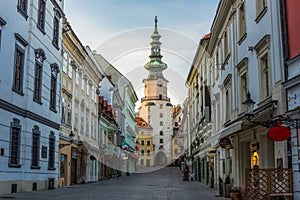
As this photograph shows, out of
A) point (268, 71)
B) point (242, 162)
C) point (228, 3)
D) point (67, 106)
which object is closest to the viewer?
point (268, 71)

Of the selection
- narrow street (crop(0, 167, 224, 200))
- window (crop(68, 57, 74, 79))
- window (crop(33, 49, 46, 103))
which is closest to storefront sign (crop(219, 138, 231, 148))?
narrow street (crop(0, 167, 224, 200))

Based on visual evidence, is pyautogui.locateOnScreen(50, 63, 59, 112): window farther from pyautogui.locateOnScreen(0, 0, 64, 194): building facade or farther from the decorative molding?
the decorative molding

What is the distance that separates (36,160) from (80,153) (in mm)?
12709

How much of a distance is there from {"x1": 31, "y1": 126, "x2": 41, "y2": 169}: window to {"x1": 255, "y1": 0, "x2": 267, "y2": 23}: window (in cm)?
1212

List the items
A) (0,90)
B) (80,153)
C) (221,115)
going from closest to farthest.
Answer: (0,90)
(221,115)
(80,153)

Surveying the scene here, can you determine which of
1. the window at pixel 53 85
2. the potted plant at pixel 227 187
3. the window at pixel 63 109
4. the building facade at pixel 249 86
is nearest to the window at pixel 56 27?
the window at pixel 53 85

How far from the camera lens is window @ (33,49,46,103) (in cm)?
2286

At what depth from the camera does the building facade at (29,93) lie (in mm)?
18938

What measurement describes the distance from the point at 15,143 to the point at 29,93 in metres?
2.66

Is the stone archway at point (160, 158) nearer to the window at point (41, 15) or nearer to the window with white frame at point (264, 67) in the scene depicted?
the window at point (41, 15)

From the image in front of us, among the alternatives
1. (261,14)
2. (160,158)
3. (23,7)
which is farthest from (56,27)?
(160,158)

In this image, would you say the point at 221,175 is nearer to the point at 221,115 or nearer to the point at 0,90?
the point at 221,115

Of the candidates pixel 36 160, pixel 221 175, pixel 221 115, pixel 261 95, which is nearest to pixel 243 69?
pixel 261 95

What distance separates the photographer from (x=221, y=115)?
25547 millimetres
